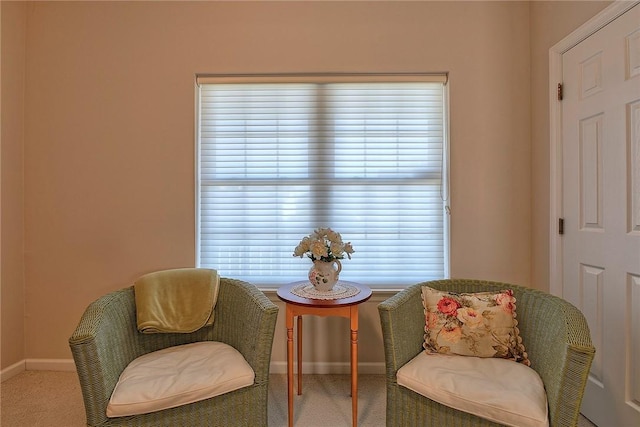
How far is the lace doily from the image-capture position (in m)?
1.63

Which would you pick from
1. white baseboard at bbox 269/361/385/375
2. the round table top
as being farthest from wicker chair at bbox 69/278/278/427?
white baseboard at bbox 269/361/385/375

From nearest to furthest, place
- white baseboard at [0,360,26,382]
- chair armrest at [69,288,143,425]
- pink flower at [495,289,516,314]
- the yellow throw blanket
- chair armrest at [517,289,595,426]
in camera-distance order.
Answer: chair armrest at [517,289,595,426] < chair armrest at [69,288,143,425] < pink flower at [495,289,516,314] < the yellow throw blanket < white baseboard at [0,360,26,382]

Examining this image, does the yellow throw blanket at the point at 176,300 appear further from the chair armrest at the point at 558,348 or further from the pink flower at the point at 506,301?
the chair armrest at the point at 558,348

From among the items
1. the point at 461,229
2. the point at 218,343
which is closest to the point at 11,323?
the point at 218,343

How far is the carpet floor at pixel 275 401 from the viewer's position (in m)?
1.68

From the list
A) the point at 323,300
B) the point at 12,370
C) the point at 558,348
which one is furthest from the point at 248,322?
the point at 12,370

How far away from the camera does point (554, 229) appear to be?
1.89 meters

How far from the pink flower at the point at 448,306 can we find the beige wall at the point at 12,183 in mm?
2791

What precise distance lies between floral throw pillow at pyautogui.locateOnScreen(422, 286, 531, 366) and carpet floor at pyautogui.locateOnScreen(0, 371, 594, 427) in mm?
620

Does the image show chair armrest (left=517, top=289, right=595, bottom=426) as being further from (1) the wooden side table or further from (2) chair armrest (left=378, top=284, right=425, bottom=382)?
(1) the wooden side table

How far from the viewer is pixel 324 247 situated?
1686 mm

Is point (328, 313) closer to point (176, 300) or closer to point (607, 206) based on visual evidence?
point (176, 300)

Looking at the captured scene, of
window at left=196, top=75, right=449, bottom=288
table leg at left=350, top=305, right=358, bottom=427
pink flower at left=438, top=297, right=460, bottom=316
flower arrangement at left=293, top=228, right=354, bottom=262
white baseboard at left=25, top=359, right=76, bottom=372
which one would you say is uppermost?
window at left=196, top=75, right=449, bottom=288

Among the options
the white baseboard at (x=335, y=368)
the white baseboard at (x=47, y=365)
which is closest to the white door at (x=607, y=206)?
the white baseboard at (x=335, y=368)
